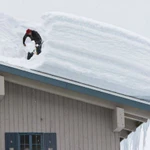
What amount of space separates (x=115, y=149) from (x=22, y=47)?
7512 mm

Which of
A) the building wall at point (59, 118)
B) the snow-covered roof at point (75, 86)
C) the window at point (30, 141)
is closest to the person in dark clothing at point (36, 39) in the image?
the building wall at point (59, 118)

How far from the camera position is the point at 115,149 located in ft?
61.8

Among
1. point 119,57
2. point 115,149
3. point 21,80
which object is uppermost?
point 119,57

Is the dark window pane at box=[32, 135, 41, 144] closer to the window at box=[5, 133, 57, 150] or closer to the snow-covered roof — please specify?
the window at box=[5, 133, 57, 150]

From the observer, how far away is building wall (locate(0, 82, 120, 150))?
18.5 m

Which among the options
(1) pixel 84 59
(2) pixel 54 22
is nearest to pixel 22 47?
(2) pixel 54 22

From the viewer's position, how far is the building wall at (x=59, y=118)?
18547 mm

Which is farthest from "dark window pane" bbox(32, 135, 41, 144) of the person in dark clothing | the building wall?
the person in dark clothing

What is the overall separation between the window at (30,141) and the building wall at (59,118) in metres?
0.12

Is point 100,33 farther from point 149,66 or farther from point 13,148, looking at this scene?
point 13,148

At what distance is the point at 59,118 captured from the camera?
739 inches

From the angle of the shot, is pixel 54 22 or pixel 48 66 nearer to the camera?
pixel 48 66

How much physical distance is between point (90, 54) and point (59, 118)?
3287 mm

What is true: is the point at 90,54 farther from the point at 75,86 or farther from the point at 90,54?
the point at 75,86
